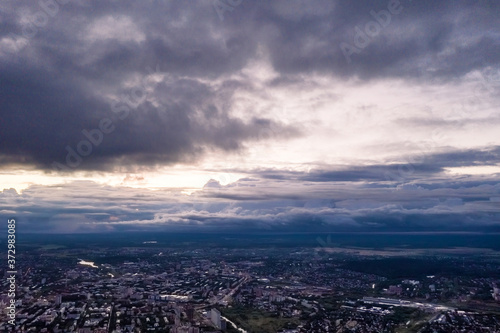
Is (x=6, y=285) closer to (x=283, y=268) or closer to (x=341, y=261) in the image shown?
(x=283, y=268)

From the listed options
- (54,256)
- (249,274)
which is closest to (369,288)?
(249,274)

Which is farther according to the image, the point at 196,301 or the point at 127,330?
the point at 196,301

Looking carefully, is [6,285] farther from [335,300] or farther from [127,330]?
[335,300]

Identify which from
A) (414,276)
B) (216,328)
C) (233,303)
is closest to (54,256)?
(233,303)

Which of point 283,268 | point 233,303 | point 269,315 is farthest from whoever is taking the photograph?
point 283,268

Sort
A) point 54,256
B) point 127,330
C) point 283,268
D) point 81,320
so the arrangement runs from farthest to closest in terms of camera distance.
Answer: point 54,256
point 283,268
point 81,320
point 127,330

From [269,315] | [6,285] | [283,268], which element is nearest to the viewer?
[269,315]

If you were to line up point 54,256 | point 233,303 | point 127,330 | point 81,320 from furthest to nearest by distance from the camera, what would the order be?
point 54,256 → point 233,303 → point 81,320 → point 127,330

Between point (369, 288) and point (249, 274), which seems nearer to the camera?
point (369, 288)
